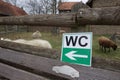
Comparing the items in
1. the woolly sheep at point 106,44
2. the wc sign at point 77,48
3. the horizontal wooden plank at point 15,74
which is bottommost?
the woolly sheep at point 106,44

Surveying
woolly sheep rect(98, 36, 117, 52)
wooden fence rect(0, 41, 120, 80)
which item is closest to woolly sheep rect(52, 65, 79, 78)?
wooden fence rect(0, 41, 120, 80)

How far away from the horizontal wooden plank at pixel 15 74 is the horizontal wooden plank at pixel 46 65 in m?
0.09

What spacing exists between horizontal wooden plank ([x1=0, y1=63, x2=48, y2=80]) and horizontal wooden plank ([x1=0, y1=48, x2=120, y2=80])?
9 cm

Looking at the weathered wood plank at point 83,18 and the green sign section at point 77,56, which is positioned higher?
the weathered wood plank at point 83,18

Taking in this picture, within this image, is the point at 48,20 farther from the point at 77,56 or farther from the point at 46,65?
the point at 77,56

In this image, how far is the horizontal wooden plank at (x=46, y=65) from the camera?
181cm

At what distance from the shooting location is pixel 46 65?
7.57 feet

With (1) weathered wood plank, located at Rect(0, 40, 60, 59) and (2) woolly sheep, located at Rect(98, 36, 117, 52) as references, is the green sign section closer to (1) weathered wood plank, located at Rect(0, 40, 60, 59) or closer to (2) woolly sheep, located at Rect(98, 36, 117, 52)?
(1) weathered wood plank, located at Rect(0, 40, 60, 59)

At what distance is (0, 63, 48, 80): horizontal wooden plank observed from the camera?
97.3 inches

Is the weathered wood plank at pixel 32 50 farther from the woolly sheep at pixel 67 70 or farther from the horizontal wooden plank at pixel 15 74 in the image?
the horizontal wooden plank at pixel 15 74

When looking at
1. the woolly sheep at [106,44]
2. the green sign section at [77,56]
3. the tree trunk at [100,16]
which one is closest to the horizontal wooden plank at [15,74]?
the green sign section at [77,56]

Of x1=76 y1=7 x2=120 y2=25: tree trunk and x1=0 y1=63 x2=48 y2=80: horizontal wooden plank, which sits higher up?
x1=76 y1=7 x2=120 y2=25: tree trunk

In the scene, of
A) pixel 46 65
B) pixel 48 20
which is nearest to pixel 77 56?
pixel 46 65

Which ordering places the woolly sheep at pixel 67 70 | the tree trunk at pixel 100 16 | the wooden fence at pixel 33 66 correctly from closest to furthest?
1. the tree trunk at pixel 100 16
2. the wooden fence at pixel 33 66
3. the woolly sheep at pixel 67 70
